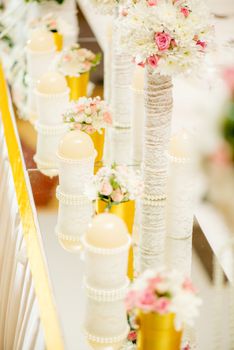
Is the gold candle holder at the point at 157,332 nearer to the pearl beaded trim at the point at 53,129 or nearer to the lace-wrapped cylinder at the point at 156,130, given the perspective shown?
the lace-wrapped cylinder at the point at 156,130

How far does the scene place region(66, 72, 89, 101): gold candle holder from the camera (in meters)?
3.40

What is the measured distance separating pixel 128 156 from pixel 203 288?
1109 mm

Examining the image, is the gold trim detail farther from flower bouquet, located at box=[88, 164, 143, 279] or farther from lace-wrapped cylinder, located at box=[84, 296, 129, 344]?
flower bouquet, located at box=[88, 164, 143, 279]

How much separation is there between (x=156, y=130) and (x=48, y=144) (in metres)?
0.85

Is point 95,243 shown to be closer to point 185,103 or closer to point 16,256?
point 16,256

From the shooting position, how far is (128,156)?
307 centimetres

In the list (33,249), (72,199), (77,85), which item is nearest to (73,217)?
(72,199)

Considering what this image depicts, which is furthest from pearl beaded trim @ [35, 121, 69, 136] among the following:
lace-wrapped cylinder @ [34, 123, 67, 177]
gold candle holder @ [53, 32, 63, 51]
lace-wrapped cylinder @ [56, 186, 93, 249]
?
gold candle holder @ [53, 32, 63, 51]

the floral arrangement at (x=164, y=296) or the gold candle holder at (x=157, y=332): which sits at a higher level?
the floral arrangement at (x=164, y=296)

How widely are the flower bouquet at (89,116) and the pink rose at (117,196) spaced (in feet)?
2.05

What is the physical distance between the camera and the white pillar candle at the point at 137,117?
2.97 meters

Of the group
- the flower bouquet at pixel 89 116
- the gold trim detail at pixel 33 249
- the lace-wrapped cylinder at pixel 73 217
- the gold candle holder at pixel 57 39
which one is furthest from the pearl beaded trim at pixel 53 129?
the gold candle holder at pixel 57 39

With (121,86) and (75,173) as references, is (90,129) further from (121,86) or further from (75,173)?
(121,86)

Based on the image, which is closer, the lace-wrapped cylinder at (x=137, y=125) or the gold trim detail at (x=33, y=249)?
the gold trim detail at (x=33, y=249)
